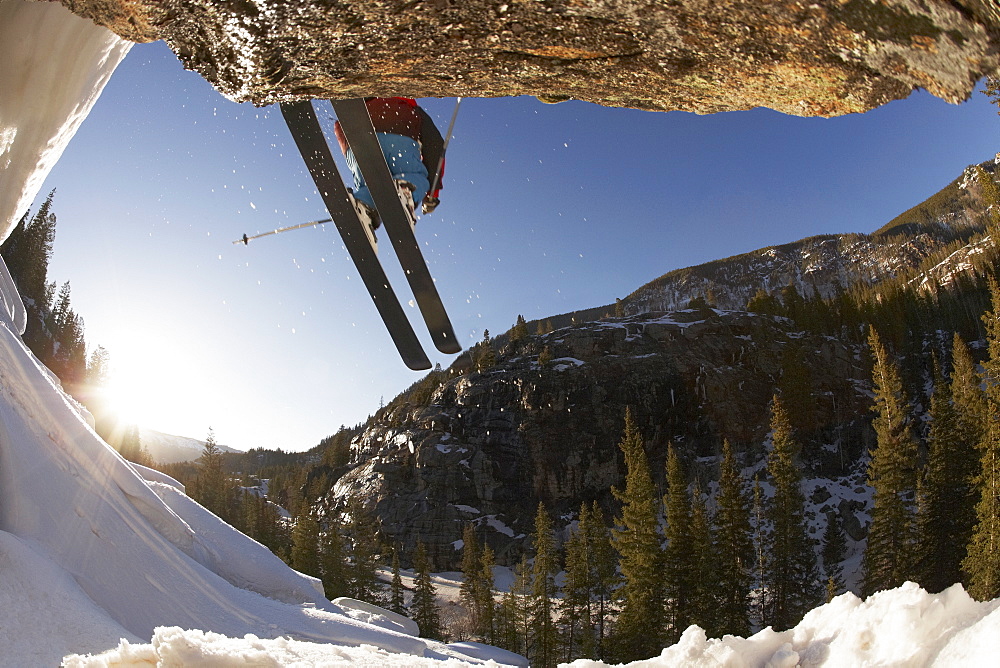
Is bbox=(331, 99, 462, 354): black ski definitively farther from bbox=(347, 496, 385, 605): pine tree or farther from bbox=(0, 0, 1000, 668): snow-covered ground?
bbox=(347, 496, 385, 605): pine tree

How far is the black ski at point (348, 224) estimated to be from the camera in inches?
198

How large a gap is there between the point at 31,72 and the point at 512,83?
200 cm

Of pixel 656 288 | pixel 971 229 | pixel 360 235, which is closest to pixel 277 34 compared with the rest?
pixel 360 235

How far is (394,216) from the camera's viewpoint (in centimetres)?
571

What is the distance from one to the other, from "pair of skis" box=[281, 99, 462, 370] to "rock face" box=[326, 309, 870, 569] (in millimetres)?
43833

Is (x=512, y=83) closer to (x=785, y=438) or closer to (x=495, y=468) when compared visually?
(x=785, y=438)

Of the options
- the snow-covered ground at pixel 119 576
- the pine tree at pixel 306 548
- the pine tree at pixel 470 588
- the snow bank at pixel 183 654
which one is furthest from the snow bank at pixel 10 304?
the pine tree at pixel 470 588

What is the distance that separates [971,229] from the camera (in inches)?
Result: 5399

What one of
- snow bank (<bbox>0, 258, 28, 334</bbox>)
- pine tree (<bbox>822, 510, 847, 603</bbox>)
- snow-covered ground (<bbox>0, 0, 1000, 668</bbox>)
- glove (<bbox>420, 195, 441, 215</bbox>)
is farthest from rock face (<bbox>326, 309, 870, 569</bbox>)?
glove (<bbox>420, 195, 441, 215</bbox>)

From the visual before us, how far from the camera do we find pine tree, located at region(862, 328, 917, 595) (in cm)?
2355

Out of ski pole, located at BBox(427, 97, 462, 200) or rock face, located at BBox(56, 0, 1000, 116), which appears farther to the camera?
ski pole, located at BBox(427, 97, 462, 200)

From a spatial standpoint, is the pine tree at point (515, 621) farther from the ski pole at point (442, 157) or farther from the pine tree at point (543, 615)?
the ski pole at point (442, 157)

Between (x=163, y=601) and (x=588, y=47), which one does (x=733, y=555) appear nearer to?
(x=163, y=601)

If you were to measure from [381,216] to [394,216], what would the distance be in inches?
5.6
